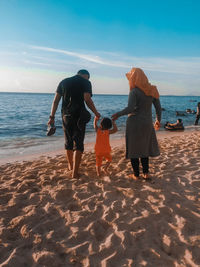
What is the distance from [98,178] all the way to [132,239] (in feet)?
6.16

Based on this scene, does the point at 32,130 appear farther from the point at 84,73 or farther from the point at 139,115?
the point at 139,115

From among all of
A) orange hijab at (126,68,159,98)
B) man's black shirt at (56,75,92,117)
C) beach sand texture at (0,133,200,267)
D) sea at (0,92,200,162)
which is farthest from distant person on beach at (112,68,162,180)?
sea at (0,92,200,162)

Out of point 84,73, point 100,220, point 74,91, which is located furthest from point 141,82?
point 100,220

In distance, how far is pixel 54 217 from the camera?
275 cm

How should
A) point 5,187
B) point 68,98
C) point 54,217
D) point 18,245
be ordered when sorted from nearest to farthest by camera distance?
point 18,245
point 54,217
point 5,187
point 68,98

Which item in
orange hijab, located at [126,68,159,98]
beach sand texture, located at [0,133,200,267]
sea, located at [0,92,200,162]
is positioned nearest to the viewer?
beach sand texture, located at [0,133,200,267]

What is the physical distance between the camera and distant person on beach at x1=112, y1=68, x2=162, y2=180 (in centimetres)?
348

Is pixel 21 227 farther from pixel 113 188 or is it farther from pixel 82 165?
pixel 82 165

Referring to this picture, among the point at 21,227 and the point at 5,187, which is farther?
the point at 5,187

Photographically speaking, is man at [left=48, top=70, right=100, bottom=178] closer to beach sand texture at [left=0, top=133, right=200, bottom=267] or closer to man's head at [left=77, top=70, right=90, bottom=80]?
man's head at [left=77, top=70, right=90, bottom=80]

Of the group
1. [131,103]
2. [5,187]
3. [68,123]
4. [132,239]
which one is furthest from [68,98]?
[132,239]

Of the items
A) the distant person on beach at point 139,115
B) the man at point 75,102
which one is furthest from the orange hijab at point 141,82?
the man at point 75,102

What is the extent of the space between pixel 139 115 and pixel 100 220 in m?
1.87

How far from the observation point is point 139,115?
3582 mm
